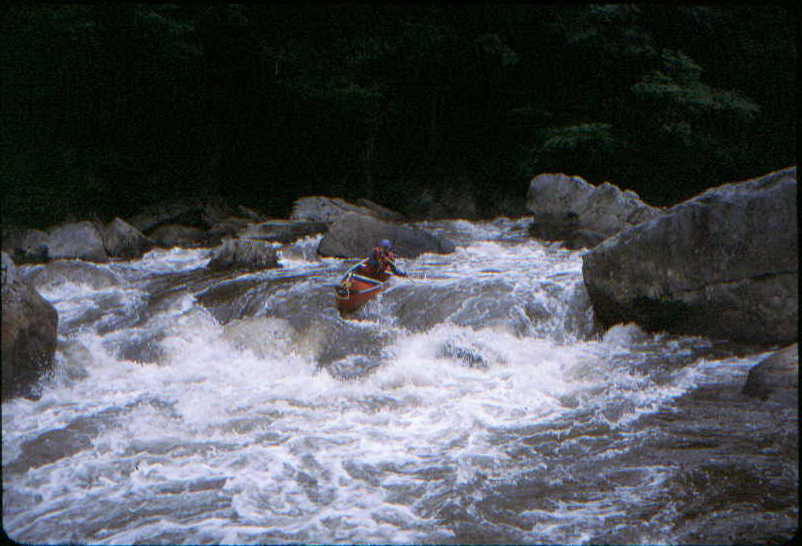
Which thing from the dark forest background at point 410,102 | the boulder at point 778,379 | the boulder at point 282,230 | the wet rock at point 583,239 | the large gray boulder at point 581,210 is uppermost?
the dark forest background at point 410,102

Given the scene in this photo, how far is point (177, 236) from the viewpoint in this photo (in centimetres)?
1499

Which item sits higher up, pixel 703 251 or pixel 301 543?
pixel 703 251

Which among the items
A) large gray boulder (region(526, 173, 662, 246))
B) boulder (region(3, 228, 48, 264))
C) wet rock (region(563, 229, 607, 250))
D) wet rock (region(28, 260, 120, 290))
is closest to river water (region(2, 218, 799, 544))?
Result: wet rock (region(28, 260, 120, 290))

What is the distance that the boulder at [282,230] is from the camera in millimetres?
14531

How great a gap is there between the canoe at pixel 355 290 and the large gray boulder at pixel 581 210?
199 inches

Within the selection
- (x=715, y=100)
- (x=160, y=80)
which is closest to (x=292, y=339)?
(x=160, y=80)

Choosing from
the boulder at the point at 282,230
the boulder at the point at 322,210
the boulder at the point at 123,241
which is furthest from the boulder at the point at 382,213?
the boulder at the point at 123,241

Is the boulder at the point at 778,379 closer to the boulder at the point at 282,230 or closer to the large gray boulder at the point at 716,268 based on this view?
the large gray boulder at the point at 716,268

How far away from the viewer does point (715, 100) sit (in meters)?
16.5

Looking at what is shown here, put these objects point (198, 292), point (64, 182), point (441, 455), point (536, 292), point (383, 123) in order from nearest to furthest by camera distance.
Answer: point (441, 455)
point (536, 292)
point (198, 292)
point (64, 182)
point (383, 123)

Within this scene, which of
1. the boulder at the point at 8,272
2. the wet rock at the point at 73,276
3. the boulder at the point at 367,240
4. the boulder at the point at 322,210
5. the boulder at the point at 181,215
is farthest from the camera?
the boulder at the point at 322,210

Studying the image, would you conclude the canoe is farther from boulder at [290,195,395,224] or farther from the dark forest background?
boulder at [290,195,395,224]

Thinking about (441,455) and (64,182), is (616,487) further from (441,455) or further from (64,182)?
(64,182)

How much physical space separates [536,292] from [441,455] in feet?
13.7
